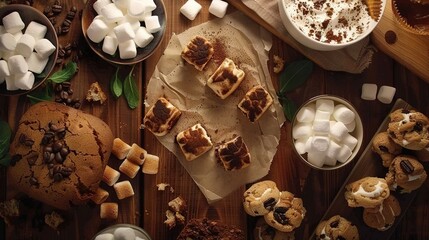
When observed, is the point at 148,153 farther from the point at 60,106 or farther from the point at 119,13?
the point at 119,13

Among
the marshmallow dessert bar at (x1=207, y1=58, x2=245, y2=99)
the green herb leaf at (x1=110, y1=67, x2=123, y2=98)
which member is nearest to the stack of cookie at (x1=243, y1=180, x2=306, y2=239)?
the marshmallow dessert bar at (x1=207, y1=58, x2=245, y2=99)

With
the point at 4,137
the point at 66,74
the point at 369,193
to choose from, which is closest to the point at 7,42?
the point at 66,74

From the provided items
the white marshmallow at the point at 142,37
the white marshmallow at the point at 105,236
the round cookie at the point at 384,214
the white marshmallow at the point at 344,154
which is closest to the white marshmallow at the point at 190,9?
the white marshmallow at the point at 142,37

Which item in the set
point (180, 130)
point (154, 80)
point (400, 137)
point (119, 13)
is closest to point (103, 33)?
point (119, 13)

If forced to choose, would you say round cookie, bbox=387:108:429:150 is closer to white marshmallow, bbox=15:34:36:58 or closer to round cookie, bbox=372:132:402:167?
round cookie, bbox=372:132:402:167

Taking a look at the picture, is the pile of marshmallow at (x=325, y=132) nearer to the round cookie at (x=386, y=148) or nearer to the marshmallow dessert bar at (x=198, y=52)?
the round cookie at (x=386, y=148)

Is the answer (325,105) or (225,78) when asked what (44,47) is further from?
(325,105)
